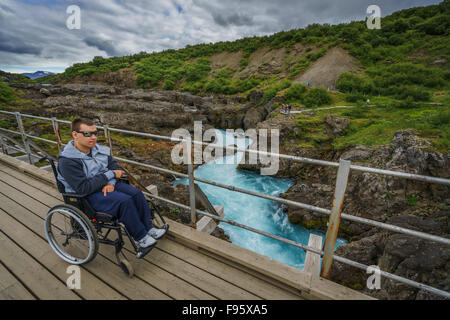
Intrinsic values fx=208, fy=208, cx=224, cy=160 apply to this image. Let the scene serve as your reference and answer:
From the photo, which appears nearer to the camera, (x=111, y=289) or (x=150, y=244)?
(x=111, y=289)

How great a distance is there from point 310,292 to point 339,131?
13.6 meters

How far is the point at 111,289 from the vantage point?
193cm

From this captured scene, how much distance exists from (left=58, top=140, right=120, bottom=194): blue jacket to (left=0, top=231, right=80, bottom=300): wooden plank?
820 mm

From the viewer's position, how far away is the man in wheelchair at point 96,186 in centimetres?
204

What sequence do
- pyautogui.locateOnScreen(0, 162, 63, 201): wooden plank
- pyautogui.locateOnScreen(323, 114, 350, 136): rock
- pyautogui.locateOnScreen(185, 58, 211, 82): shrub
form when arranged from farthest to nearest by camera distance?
1. pyautogui.locateOnScreen(185, 58, 211, 82): shrub
2. pyautogui.locateOnScreen(323, 114, 350, 136): rock
3. pyautogui.locateOnScreen(0, 162, 63, 201): wooden plank

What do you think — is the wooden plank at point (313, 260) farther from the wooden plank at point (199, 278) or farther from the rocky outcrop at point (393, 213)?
the rocky outcrop at point (393, 213)

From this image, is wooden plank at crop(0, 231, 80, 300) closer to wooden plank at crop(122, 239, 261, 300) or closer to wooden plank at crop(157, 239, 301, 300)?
wooden plank at crop(122, 239, 261, 300)

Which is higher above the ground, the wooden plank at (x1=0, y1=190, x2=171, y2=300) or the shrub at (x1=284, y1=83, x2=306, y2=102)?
the shrub at (x1=284, y1=83, x2=306, y2=102)

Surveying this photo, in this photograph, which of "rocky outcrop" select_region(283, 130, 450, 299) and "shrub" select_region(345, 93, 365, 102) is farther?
"shrub" select_region(345, 93, 365, 102)

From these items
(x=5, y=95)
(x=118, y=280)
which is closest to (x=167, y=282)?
(x=118, y=280)

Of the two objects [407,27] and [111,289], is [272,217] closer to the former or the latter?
[111,289]

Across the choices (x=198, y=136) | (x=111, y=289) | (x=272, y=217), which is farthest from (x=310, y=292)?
(x=198, y=136)

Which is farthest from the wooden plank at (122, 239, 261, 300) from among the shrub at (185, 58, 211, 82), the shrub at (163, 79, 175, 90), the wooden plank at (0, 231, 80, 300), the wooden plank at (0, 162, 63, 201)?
the shrub at (163, 79, 175, 90)

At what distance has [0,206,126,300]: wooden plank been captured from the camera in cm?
188
